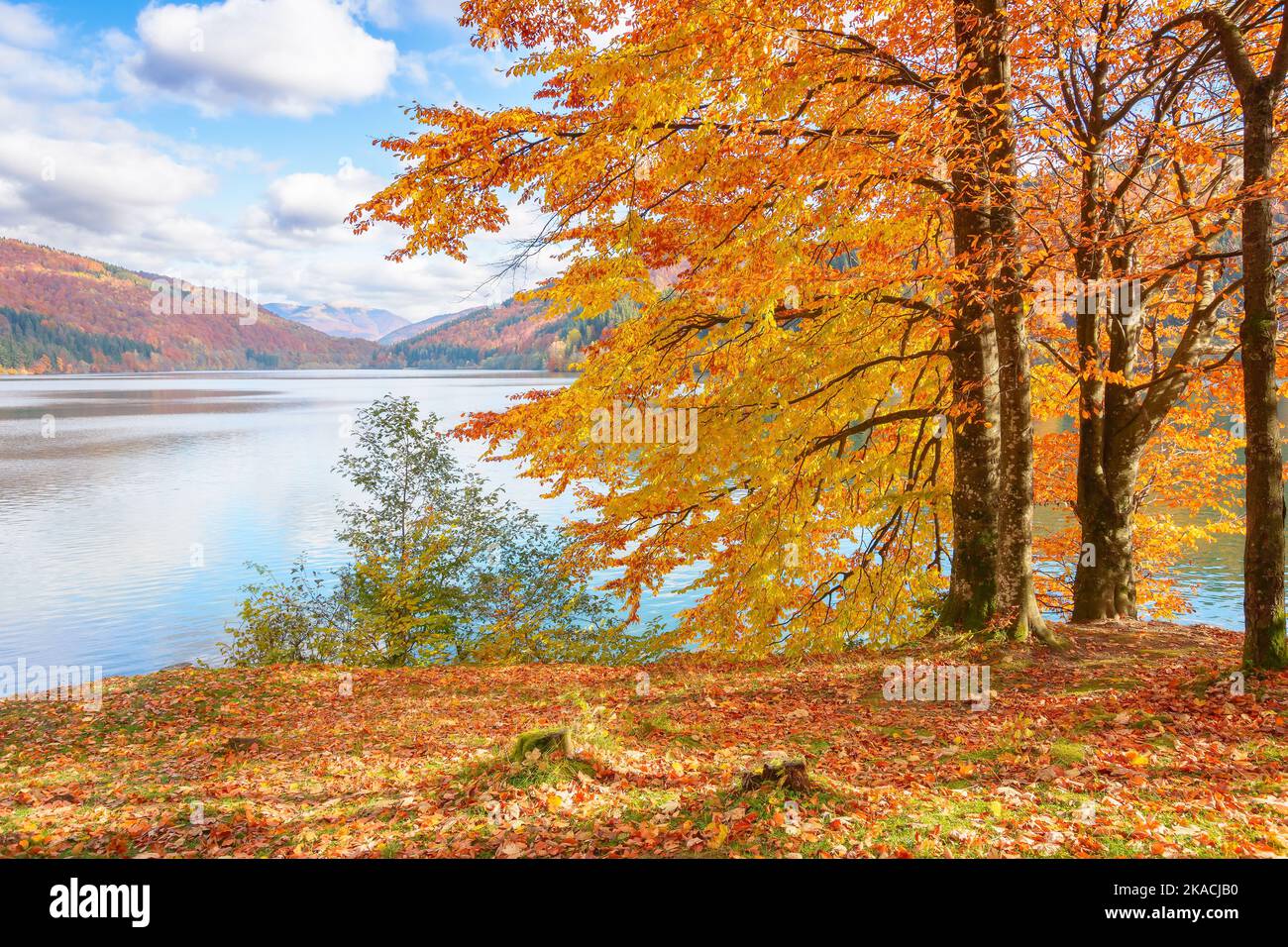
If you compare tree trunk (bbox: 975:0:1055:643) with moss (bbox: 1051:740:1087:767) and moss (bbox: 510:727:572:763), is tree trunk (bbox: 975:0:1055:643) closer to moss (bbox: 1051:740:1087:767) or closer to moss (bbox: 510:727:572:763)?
moss (bbox: 1051:740:1087:767)

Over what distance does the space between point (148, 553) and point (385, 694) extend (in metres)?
26.4

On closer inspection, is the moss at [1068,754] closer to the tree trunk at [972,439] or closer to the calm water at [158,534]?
the tree trunk at [972,439]

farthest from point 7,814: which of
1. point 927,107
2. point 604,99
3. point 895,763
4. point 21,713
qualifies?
point 927,107

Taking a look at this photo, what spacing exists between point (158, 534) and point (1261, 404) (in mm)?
40153

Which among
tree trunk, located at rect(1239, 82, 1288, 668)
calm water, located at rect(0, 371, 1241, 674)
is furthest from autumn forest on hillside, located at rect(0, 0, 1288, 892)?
calm water, located at rect(0, 371, 1241, 674)

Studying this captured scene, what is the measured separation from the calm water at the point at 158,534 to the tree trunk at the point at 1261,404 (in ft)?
33.4

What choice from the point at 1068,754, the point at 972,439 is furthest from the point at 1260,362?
the point at 1068,754

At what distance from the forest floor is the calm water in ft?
23.1

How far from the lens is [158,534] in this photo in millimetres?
34438

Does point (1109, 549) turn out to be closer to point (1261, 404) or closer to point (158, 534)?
point (1261, 404)

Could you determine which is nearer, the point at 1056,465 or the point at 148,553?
the point at 1056,465

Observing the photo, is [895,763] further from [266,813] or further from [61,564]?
[61,564]

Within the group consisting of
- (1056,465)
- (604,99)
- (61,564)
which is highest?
(604,99)

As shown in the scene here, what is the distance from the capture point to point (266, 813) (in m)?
6.12
